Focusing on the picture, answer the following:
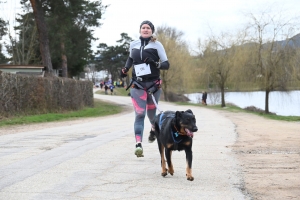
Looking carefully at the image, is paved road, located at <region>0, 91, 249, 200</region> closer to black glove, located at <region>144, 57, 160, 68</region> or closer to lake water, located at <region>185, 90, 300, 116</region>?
black glove, located at <region>144, 57, 160, 68</region>

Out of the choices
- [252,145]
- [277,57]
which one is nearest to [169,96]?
[277,57]

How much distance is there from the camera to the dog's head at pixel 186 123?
523cm

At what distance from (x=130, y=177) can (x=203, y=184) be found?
39.1 inches

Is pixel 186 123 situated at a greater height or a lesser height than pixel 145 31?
lesser

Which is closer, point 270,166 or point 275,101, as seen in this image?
point 270,166

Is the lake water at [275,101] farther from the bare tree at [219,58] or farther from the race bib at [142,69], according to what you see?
the race bib at [142,69]

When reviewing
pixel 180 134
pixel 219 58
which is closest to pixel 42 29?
pixel 219 58

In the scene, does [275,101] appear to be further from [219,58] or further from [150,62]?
[150,62]

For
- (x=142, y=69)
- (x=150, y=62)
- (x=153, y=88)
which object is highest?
(x=150, y=62)

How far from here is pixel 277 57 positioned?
107ft

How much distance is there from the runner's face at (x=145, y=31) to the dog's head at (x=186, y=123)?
1.75m

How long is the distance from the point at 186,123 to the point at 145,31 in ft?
6.51

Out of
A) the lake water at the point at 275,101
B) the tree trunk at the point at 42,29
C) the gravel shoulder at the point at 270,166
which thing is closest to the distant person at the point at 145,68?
the gravel shoulder at the point at 270,166

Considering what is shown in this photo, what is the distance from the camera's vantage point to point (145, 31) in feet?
21.8
